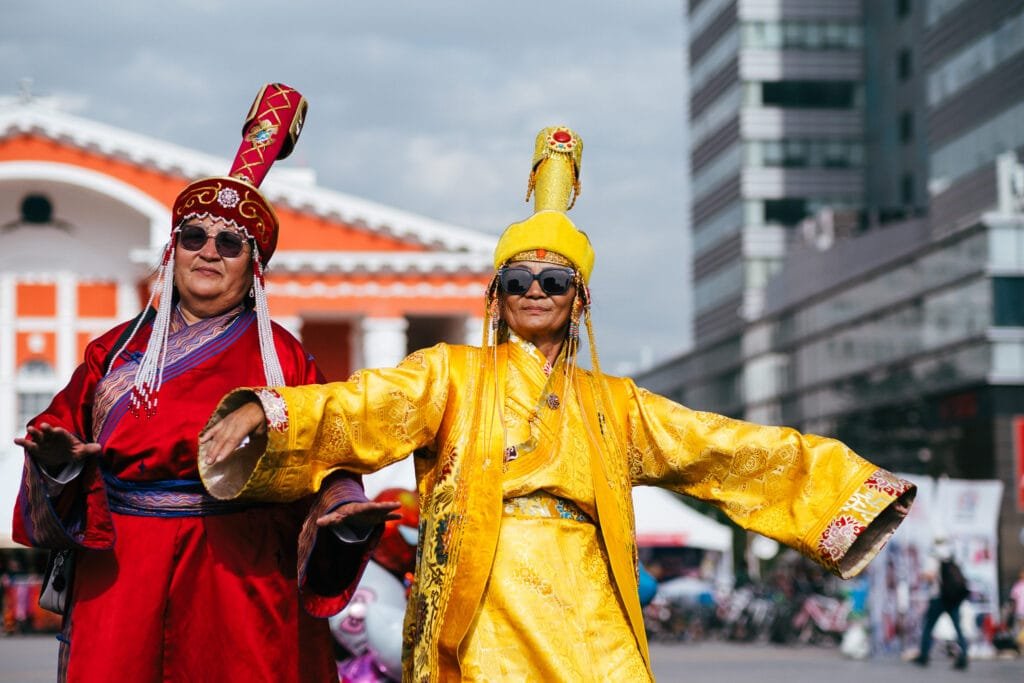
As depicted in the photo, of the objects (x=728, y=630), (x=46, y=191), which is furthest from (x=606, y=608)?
(x=46, y=191)

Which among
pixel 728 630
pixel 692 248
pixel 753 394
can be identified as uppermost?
pixel 692 248

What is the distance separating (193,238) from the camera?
562 cm

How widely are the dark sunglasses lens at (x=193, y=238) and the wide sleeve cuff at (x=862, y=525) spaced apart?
2.11 metres

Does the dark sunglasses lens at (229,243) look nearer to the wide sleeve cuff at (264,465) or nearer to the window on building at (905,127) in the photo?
the wide sleeve cuff at (264,465)

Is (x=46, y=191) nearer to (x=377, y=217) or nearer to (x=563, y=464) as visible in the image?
(x=377, y=217)

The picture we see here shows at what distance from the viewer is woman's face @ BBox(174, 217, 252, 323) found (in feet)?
18.2

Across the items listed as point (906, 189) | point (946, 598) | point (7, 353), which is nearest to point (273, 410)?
point (946, 598)

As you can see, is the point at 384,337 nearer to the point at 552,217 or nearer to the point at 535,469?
the point at 552,217

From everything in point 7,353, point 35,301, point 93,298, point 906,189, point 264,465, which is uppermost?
point 906,189

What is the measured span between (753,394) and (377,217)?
25.7 meters

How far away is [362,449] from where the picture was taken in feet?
16.8

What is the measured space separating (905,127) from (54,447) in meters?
61.9

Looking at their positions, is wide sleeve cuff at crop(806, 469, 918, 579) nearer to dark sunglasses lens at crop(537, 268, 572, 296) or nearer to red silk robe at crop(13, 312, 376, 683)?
dark sunglasses lens at crop(537, 268, 572, 296)

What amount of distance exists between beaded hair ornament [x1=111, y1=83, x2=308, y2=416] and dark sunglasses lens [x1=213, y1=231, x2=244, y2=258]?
0.09 ft
